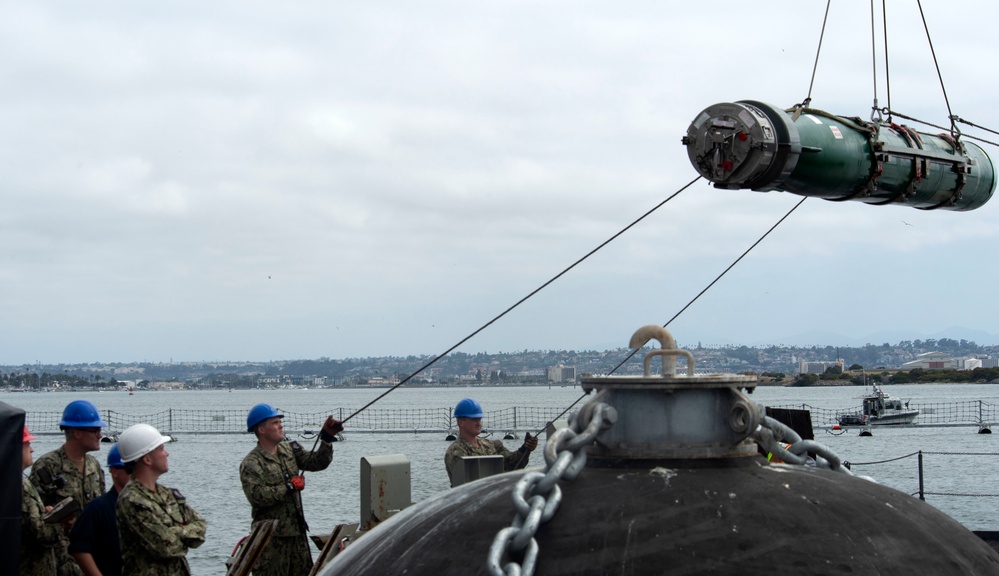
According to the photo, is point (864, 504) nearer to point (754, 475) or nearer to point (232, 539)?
point (754, 475)

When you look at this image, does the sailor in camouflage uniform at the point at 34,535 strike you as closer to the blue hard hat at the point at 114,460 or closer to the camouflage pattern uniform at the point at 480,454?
the blue hard hat at the point at 114,460

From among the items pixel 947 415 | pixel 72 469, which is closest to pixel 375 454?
pixel 72 469

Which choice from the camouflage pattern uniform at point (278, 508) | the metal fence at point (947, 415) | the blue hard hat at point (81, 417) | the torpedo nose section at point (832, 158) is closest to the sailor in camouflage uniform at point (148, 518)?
the blue hard hat at point (81, 417)

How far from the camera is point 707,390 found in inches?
133

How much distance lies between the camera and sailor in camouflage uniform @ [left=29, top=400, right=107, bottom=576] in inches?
303

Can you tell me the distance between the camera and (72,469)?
8.01 meters

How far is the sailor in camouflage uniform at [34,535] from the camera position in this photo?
277 inches

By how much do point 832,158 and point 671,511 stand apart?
640 centimetres

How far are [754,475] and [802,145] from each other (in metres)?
5.54

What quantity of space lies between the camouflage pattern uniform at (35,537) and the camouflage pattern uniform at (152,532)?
93 cm

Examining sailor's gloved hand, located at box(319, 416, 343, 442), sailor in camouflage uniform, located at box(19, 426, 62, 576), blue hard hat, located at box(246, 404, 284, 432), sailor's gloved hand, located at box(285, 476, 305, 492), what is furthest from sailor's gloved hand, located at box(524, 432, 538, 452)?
sailor in camouflage uniform, located at box(19, 426, 62, 576)

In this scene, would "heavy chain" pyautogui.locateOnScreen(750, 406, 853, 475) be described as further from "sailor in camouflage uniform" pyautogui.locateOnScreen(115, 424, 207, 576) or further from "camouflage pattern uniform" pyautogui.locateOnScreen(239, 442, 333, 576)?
"camouflage pattern uniform" pyautogui.locateOnScreen(239, 442, 333, 576)

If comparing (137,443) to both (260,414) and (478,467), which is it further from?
(478,467)

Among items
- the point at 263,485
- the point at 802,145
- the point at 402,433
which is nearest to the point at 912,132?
the point at 802,145
